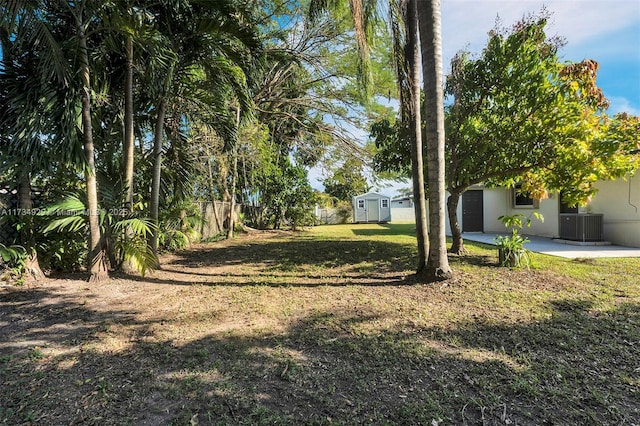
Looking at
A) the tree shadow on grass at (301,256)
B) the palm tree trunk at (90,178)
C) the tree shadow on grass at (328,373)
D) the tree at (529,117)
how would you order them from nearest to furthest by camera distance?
the tree shadow on grass at (328,373) → the palm tree trunk at (90,178) → the tree at (529,117) → the tree shadow on grass at (301,256)

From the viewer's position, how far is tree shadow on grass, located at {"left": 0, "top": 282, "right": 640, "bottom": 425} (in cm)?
211

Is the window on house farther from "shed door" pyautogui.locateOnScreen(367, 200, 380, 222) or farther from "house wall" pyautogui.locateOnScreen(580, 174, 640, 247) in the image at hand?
"shed door" pyautogui.locateOnScreen(367, 200, 380, 222)

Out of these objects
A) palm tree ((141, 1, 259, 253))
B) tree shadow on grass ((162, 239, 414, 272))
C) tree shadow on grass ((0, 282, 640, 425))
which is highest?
palm tree ((141, 1, 259, 253))

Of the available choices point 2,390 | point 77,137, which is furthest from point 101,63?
point 2,390

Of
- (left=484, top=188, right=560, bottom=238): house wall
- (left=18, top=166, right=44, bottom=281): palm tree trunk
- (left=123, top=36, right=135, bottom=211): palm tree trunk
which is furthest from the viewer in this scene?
(left=484, top=188, right=560, bottom=238): house wall

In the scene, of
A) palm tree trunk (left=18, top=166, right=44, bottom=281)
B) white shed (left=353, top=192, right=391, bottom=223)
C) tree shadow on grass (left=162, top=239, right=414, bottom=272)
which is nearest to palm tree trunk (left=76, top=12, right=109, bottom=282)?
palm tree trunk (left=18, top=166, right=44, bottom=281)

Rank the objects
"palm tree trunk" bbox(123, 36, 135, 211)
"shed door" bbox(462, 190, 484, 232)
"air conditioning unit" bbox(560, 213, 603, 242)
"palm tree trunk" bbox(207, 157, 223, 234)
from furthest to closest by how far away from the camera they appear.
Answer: "shed door" bbox(462, 190, 484, 232)
"palm tree trunk" bbox(207, 157, 223, 234)
"air conditioning unit" bbox(560, 213, 603, 242)
"palm tree trunk" bbox(123, 36, 135, 211)

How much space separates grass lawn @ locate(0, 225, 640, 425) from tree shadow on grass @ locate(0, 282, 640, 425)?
0.01m

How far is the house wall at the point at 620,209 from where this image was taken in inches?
329

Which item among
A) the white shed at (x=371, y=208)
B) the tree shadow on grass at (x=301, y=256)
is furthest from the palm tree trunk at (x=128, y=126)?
the white shed at (x=371, y=208)

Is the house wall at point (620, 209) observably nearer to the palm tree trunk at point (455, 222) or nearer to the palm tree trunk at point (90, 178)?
the palm tree trunk at point (455, 222)

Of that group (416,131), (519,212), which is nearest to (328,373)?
(416,131)

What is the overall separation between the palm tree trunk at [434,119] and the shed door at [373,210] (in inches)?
852

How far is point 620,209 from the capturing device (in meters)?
8.73
